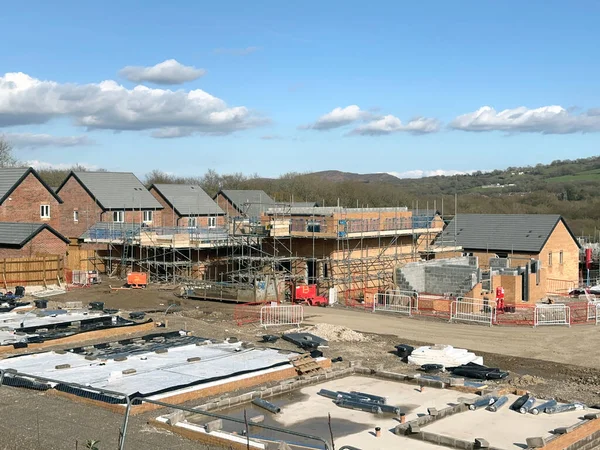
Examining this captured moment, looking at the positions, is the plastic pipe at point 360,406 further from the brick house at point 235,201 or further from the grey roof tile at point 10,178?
the brick house at point 235,201

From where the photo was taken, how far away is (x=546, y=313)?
2764 centimetres

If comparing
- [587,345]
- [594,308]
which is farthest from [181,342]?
[594,308]

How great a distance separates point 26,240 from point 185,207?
19.6m

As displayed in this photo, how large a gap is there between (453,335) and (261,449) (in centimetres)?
1444

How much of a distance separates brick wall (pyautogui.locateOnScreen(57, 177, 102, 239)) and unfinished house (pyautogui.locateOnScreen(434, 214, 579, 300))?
2352 cm

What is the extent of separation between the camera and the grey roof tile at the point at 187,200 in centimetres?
5497

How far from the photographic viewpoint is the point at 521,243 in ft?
131

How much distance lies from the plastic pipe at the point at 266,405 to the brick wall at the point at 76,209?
1393 inches

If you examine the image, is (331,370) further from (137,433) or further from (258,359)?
(137,433)

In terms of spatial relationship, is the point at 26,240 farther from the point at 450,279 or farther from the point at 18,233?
the point at 450,279

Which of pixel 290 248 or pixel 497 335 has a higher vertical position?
pixel 290 248

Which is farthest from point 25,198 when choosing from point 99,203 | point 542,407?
point 542,407

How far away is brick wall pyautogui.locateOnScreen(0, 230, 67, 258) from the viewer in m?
36.8

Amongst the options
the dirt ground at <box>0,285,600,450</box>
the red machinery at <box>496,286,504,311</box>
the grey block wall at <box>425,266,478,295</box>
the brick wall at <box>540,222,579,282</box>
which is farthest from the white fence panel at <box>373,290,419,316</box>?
the brick wall at <box>540,222,579,282</box>
